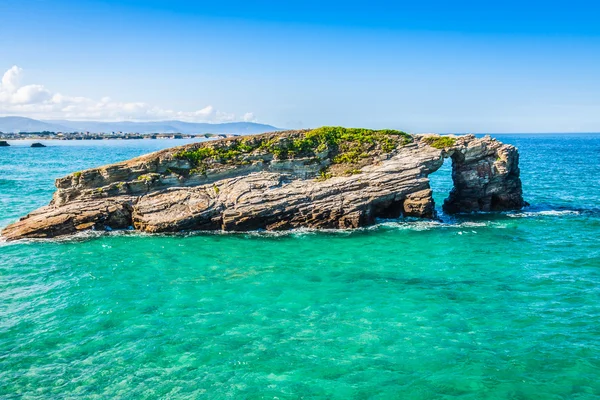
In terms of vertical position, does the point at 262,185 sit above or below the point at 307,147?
below

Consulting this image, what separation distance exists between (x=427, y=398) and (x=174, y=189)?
85.5ft

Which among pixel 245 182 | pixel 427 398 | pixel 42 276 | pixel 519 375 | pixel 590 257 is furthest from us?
pixel 245 182

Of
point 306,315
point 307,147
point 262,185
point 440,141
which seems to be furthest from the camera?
point 440,141

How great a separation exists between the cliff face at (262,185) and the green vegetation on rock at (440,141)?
8 centimetres

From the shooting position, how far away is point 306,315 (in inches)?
759

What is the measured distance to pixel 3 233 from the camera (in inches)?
1244

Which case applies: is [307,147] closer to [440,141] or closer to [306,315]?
[440,141]

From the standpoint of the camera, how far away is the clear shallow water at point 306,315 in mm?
14609

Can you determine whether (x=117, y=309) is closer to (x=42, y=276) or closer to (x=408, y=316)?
(x=42, y=276)

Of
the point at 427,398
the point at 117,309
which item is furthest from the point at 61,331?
the point at 427,398

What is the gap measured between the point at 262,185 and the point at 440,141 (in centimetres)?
1564

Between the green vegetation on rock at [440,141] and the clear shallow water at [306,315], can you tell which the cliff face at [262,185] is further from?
the clear shallow water at [306,315]

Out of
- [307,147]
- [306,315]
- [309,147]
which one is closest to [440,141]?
[309,147]

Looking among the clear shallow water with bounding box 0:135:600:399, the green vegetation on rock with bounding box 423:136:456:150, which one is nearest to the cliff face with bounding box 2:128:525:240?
the green vegetation on rock with bounding box 423:136:456:150
